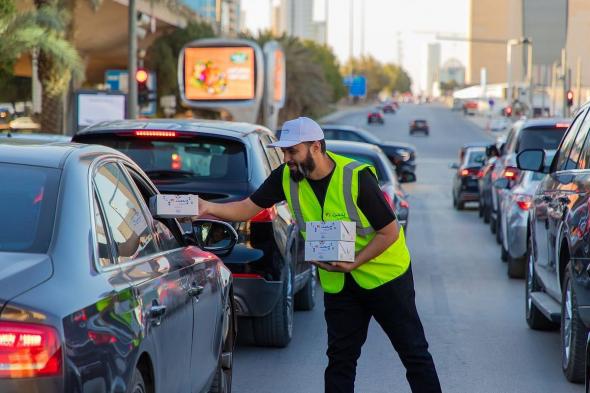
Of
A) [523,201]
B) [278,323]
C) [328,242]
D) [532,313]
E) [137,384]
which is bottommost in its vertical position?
[532,313]

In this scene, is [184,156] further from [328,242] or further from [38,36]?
[38,36]

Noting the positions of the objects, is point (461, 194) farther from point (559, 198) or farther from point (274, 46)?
point (274, 46)

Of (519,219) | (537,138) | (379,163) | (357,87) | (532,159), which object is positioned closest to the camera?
(532,159)

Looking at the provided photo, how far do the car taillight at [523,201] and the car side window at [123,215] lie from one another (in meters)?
9.16

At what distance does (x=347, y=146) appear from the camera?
17391 mm

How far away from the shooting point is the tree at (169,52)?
245 feet

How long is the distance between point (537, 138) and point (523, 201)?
4.15m

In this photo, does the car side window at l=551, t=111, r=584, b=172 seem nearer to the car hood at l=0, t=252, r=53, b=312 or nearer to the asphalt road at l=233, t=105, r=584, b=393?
the asphalt road at l=233, t=105, r=584, b=393

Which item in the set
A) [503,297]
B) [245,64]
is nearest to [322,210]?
[503,297]

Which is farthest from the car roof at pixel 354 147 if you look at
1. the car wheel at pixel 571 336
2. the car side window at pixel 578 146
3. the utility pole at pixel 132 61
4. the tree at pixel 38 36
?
the utility pole at pixel 132 61

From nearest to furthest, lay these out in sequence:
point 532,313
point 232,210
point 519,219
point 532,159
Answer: point 232,210 → point 532,159 → point 532,313 → point 519,219

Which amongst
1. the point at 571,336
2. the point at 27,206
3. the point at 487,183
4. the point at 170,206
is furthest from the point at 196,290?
the point at 487,183

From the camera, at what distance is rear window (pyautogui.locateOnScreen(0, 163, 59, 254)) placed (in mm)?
4801

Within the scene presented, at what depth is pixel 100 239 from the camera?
503cm
